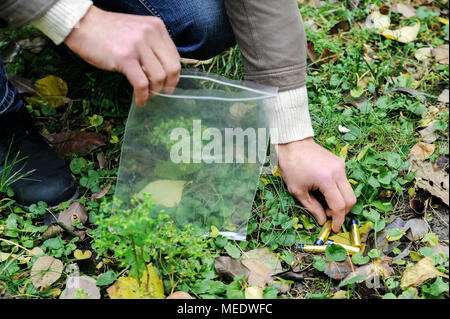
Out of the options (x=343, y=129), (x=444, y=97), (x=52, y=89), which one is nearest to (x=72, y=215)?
(x=52, y=89)

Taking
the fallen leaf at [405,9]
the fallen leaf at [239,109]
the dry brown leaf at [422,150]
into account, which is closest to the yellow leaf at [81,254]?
the fallen leaf at [239,109]

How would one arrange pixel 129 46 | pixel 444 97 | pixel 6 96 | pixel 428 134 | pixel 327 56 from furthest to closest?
1. pixel 327 56
2. pixel 444 97
3. pixel 428 134
4. pixel 6 96
5. pixel 129 46

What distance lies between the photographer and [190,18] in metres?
1.62

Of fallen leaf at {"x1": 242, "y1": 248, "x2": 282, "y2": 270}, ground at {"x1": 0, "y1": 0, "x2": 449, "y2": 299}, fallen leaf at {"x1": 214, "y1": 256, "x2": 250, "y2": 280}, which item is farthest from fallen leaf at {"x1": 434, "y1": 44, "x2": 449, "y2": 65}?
fallen leaf at {"x1": 214, "y1": 256, "x2": 250, "y2": 280}

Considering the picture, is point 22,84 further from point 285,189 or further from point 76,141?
point 285,189

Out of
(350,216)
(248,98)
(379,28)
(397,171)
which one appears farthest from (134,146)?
(379,28)

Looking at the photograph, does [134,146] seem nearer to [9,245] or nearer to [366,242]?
[9,245]

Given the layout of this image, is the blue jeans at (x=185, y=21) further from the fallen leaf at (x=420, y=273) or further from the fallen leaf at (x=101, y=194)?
the fallen leaf at (x=420, y=273)

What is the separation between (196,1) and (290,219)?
0.88m

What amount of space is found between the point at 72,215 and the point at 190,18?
0.85 meters

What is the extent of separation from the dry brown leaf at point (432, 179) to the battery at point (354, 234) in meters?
0.30

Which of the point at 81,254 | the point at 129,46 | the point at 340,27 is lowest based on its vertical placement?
the point at 81,254

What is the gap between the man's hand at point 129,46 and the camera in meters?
1.19

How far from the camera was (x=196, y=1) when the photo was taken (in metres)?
1.62
